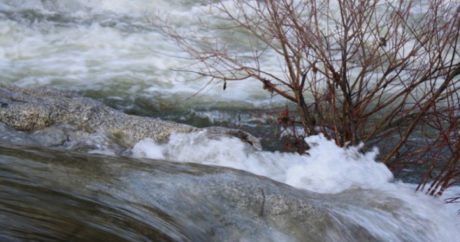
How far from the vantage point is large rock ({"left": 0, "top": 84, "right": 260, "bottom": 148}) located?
4.83m

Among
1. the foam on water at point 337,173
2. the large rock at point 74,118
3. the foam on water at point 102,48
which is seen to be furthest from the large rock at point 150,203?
the foam on water at point 102,48

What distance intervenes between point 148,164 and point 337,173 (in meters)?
1.45

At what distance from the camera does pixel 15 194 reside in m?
2.93

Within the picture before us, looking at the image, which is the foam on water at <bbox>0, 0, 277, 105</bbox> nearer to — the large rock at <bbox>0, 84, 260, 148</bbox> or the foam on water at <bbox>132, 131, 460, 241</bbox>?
the large rock at <bbox>0, 84, 260, 148</bbox>

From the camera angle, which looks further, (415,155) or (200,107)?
(200,107)

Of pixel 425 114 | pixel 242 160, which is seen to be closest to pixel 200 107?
pixel 242 160

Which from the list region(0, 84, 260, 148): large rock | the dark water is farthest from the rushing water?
region(0, 84, 260, 148): large rock

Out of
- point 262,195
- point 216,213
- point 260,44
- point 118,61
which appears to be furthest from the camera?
point 260,44

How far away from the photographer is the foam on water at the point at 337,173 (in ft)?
13.7

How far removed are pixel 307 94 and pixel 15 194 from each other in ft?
15.4

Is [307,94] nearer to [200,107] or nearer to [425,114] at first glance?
[200,107]

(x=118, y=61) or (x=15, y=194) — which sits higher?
(x=118, y=61)

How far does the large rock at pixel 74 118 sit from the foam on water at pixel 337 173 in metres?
0.10

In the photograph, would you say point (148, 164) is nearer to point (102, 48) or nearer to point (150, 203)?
point (150, 203)
